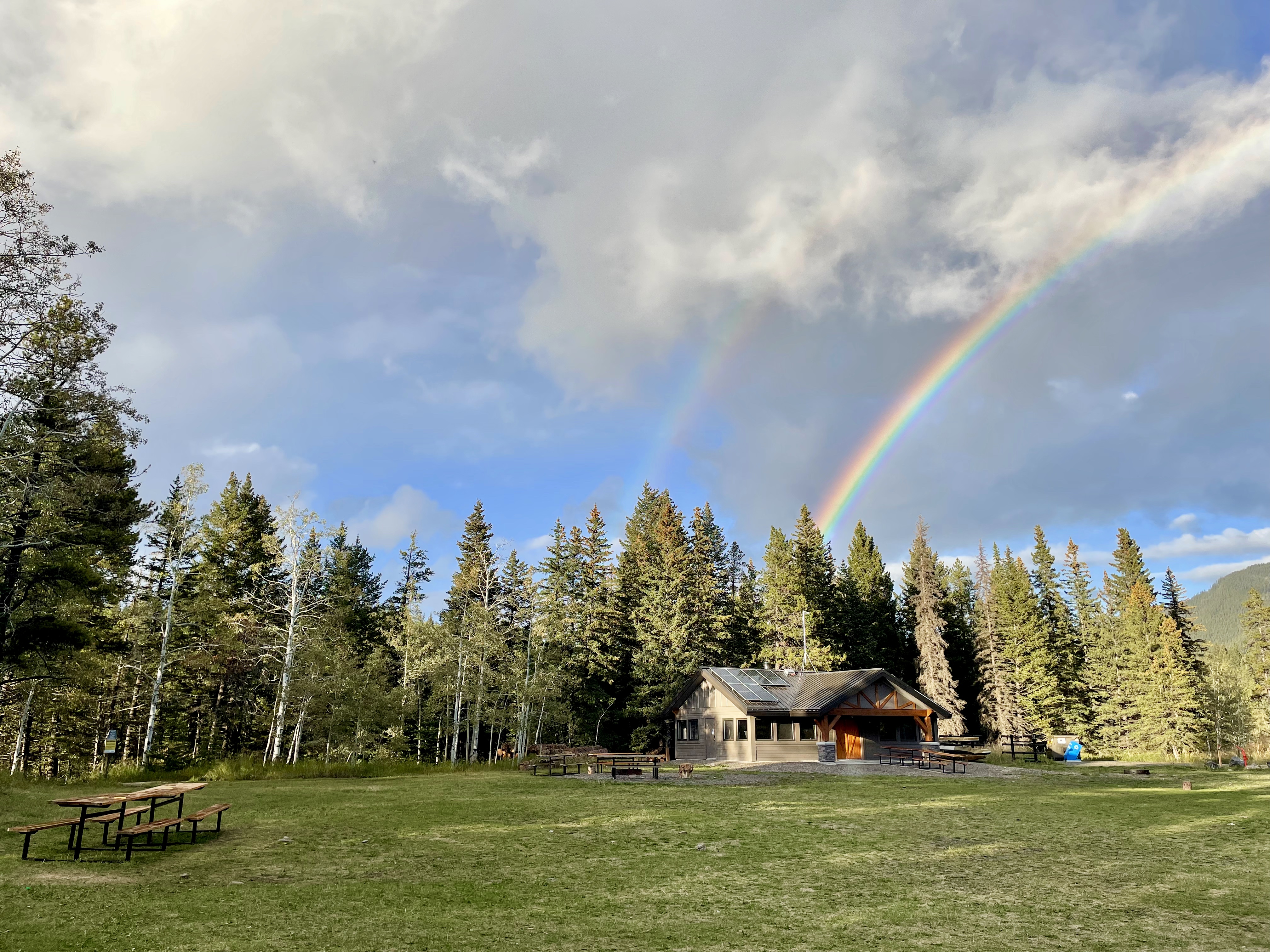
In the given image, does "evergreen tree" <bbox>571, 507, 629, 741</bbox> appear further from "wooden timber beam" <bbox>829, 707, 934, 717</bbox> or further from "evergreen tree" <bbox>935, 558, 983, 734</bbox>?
"evergreen tree" <bbox>935, 558, 983, 734</bbox>

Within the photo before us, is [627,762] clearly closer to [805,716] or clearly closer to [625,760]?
[625,760]

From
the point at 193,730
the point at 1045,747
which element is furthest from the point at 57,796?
the point at 1045,747

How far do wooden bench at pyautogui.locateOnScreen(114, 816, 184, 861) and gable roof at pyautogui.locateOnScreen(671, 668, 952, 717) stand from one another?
3256cm

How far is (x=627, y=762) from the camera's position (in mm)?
32094

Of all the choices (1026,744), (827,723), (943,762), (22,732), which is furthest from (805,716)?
(22,732)

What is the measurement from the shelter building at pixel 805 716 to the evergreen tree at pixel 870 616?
14.2 m

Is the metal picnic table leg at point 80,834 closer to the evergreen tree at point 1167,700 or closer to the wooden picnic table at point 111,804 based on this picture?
the wooden picnic table at point 111,804

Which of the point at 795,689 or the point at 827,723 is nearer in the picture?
the point at 827,723

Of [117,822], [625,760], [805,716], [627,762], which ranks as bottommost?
[627,762]

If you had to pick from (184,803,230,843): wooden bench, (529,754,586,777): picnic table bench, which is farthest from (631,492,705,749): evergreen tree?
(184,803,230,843): wooden bench

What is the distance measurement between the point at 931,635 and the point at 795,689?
2114 centimetres

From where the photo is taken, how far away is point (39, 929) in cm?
652

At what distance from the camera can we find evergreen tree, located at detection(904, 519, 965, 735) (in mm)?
58812

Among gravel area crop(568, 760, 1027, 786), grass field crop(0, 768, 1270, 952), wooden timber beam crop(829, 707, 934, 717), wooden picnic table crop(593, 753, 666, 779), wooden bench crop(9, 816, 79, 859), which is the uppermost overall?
wooden timber beam crop(829, 707, 934, 717)
